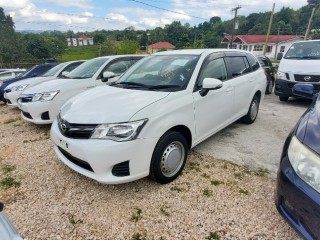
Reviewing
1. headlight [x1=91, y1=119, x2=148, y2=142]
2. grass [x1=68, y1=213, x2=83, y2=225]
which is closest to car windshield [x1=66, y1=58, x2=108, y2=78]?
headlight [x1=91, y1=119, x2=148, y2=142]

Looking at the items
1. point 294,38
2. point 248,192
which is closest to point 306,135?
point 248,192

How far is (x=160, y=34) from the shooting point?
7631cm

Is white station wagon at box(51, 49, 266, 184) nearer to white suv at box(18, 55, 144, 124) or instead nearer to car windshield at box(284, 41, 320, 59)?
white suv at box(18, 55, 144, 124)

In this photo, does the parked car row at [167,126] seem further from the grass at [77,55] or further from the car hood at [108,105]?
the grass at [77,55]

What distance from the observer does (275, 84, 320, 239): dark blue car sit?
1545 mm

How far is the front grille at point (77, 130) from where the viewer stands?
2.42 m

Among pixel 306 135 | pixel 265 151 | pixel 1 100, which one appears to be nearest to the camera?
pixel 306 135

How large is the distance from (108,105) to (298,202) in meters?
2.02

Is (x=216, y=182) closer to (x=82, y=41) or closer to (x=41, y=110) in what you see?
(x=41, y=110)

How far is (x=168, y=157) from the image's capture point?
2.75 m

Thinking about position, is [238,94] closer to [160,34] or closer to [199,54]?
[199,54]

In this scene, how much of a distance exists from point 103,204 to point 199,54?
2.42 metres

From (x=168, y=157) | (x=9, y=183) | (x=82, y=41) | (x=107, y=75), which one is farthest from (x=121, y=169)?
(x=82, y=41)

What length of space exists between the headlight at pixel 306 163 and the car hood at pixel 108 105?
1.47 meters
